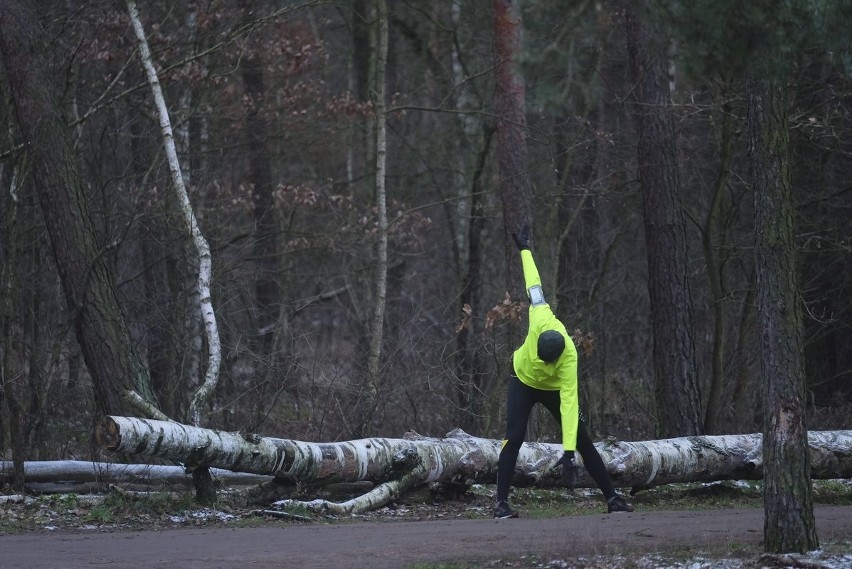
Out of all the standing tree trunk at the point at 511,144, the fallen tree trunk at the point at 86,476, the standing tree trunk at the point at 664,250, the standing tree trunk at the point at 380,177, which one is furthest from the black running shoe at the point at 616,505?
the standing tree trunk at the point at 380,177

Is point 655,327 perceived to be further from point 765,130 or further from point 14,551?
point 14,551

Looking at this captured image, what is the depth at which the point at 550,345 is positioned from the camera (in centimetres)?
938

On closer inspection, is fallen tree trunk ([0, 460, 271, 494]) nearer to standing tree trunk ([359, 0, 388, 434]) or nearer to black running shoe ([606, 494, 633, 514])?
black running shoe ([606, 494, 633, 514])

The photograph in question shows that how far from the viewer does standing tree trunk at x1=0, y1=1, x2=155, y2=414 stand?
37.0 ft

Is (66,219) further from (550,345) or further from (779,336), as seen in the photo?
(779,336)

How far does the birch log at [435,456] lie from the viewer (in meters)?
9.44

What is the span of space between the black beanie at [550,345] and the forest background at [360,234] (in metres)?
2.96

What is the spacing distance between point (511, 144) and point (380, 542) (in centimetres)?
897

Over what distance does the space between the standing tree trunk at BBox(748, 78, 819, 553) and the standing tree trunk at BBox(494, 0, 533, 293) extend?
8.26m

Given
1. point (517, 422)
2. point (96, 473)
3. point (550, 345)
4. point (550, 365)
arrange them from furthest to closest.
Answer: point (96, 473) < point (517, 422) < point (550, 365) < point (550, 345)

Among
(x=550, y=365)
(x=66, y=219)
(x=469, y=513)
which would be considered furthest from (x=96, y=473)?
(x=550, y=365)

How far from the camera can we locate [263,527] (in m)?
9.52

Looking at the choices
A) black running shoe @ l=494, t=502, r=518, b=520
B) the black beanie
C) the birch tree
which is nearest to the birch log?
the birch tree

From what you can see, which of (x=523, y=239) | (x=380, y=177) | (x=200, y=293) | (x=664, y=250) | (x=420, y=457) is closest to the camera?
(x=523, y=239)
